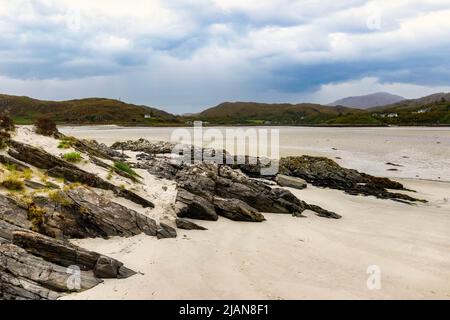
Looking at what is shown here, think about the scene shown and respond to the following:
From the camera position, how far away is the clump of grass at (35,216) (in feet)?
37.7

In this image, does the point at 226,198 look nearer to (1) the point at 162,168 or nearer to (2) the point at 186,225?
(2) the point at 186,225

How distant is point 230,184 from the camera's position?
18.6 m

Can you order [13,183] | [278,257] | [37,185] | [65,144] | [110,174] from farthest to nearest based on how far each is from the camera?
[65,144], [110,174], [37,185], [13,183], [278,257]

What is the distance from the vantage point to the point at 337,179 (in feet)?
94.5

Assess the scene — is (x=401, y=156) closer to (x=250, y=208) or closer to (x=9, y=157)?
(x=250, y=208)

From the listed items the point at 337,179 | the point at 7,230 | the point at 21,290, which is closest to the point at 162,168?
the point at 337,179

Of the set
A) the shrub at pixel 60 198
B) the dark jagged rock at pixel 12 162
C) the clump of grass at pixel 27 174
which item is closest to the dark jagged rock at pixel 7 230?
the shrub at pixel 60 198

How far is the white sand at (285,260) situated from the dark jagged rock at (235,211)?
435 mm

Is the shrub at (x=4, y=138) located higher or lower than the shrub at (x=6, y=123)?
lower

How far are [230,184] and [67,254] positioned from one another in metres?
9.68

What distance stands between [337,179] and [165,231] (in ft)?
60.5

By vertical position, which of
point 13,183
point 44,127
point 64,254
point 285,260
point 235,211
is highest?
point 44,127

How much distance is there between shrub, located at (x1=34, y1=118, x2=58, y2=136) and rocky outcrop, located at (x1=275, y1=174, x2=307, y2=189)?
1508 centimetres

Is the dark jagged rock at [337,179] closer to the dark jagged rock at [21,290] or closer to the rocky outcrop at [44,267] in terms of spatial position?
the rocky outcrop at [44,267]
